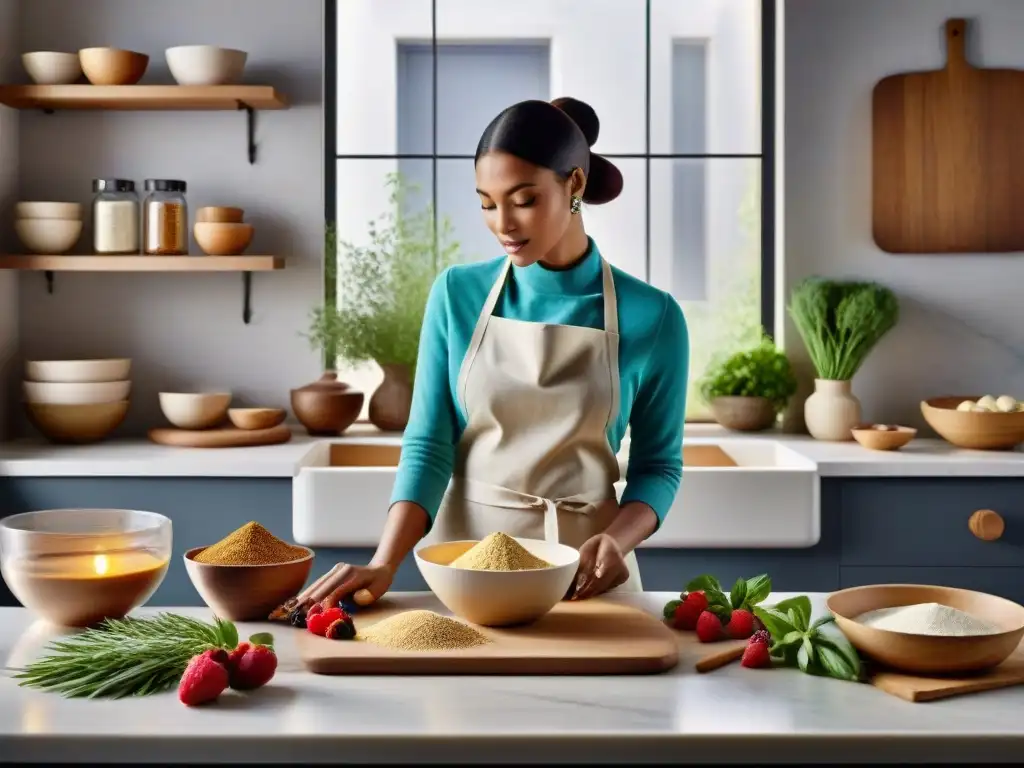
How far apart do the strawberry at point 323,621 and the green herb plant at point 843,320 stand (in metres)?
2.23

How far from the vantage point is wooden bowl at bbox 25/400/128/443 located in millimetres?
3311

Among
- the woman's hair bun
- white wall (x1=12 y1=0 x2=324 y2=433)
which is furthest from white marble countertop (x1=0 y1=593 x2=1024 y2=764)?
white wall (x1=12 y1=0 x2=324 y2=433)

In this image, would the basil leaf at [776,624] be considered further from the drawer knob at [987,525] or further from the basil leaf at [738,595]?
the drawer knob at [987,525]

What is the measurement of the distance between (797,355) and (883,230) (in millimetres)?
457

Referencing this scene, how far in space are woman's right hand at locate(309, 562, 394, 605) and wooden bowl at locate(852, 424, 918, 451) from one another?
188 cm

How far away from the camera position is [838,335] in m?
3.45

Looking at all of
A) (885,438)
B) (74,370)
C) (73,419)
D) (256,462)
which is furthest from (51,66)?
(885,438)

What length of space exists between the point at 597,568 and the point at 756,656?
34 centimetres

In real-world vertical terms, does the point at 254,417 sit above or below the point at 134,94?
below

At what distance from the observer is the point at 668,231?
425 cm

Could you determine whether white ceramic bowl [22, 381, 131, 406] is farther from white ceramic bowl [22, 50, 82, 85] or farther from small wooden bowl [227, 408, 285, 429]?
white ceramic bowl [22, 50, 82, 85]

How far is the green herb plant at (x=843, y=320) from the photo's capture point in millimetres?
3383

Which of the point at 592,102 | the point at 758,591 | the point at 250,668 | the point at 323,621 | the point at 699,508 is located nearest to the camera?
the point at 250,668

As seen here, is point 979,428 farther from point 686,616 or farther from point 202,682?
point 202,682
